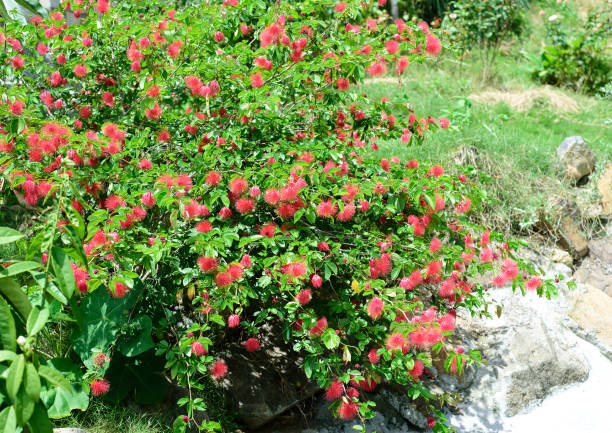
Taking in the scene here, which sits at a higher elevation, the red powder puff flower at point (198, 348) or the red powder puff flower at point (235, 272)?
the red powder puff flower at point (235, 272)

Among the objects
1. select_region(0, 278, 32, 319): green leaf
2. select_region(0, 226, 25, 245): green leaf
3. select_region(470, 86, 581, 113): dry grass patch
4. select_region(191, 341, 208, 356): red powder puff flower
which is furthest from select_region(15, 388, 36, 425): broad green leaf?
select_region(470, 86, 581, 113): dry grass patch

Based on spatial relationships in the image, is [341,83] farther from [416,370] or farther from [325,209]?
[416,370]

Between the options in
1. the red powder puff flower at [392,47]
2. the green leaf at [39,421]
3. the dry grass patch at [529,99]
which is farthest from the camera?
the dry grass patch at [529,99]

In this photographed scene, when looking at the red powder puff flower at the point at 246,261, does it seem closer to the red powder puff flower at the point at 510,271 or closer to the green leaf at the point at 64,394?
the green leaf at the point at 64,394

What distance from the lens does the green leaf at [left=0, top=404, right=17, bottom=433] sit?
3.04ft

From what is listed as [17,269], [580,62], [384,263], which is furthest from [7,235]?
[580,62]

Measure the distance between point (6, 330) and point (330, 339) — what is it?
1342mm

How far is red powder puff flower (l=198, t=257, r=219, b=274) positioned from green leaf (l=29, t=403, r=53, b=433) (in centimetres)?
106

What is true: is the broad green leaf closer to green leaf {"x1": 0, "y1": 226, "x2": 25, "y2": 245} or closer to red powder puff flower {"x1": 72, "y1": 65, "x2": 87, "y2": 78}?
green leaf {"x1": 0, "y1": 226, "x2": 25, "y2": 245}

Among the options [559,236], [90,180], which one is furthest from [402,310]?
[559,236]

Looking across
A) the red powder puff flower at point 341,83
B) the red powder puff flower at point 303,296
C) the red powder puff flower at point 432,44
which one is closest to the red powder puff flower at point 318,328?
the red powder puff flower at point 303,296

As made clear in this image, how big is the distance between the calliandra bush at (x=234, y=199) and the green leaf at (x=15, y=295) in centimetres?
75

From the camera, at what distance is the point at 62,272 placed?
108 cm

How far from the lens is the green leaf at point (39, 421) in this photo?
3.39ft
